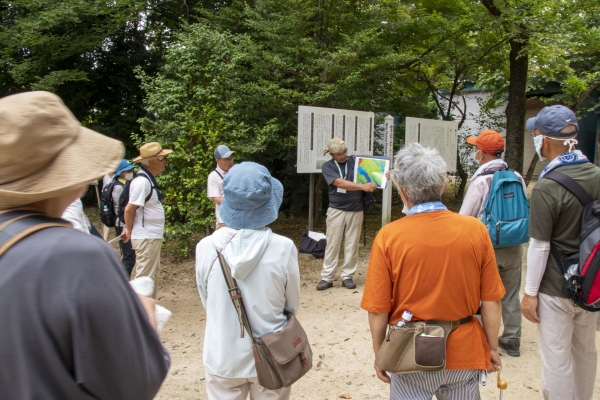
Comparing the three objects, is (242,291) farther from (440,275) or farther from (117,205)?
(117,205)

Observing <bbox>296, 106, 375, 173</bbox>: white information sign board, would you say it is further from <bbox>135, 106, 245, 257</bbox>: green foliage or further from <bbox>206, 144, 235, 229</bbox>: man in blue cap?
<bbox>206, 144, 235, 229</bbox>: man in blue cap

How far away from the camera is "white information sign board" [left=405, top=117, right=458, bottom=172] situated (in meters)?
8.01

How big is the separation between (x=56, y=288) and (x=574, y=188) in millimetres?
2705

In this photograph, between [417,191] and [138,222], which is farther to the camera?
[138,222]

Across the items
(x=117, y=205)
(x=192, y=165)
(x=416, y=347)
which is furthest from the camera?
(x=192, y=165)

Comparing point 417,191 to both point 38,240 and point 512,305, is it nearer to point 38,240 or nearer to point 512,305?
point 38,240

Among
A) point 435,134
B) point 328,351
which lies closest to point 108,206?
point 328,351

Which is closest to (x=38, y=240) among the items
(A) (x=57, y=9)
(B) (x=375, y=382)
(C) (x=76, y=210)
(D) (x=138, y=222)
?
(C) (x=76, y=210)

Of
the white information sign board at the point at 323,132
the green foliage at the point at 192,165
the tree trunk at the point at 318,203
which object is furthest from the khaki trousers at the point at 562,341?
the tree trunk at the point at 318,203

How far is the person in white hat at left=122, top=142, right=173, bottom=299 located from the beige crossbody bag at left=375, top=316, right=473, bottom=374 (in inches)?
129

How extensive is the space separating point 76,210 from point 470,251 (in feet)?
8.15

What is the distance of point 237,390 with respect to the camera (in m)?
2.36

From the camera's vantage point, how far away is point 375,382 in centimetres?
392

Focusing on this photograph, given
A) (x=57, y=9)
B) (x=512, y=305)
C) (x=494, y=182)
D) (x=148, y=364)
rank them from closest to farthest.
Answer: (x=148, y=364)
(x=494, y=182)
(x=512, y=305)
(x=57, y=9)
